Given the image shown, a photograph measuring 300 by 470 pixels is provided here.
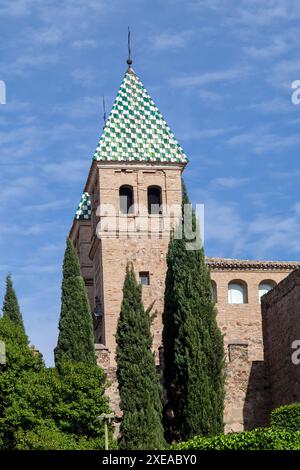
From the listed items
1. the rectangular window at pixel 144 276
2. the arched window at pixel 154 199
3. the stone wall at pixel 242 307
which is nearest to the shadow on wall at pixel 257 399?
the rectangular window at pixel 144 276

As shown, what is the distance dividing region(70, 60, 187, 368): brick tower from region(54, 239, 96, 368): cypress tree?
31.8ft

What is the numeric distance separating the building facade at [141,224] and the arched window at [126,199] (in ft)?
0.14

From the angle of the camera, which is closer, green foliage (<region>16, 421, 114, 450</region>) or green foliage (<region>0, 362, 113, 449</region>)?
green foliage (<region>16, 421, 114, 450</region>)

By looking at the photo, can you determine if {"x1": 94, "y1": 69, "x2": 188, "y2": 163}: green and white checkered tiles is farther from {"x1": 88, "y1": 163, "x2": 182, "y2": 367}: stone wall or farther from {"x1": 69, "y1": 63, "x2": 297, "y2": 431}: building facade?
{"x1": 88, "y1": 163, "x2": 182, "y2": 367}: stone wall

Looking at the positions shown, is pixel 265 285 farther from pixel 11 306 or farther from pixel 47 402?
pixel 47 402

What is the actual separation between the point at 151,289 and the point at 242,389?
1078cm

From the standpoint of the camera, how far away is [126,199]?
57750mm

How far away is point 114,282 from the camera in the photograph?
55.6 meters

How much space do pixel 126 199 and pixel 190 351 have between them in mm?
17103

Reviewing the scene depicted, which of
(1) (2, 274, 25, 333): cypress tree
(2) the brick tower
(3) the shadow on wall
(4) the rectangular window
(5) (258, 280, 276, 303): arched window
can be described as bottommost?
(3) the shadow on wall

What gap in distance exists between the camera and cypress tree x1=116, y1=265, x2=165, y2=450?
39531 mm

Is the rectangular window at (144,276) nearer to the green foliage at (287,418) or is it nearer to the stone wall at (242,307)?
the stone wall at (242,307)

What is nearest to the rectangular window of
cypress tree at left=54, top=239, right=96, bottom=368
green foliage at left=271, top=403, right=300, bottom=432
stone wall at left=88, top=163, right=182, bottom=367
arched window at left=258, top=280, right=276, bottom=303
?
stone wall at left=88, top=163, right=182, bottom=367

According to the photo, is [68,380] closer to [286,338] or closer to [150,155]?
[286,338]
